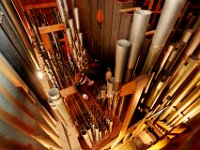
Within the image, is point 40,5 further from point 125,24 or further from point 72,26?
point 125,24

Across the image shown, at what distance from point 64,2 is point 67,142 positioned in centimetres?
285

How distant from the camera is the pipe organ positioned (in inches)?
56.0

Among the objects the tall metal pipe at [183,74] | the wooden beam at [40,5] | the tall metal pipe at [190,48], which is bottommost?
the tall metal pipe at [183,74]

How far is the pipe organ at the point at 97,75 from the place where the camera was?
1.42 m

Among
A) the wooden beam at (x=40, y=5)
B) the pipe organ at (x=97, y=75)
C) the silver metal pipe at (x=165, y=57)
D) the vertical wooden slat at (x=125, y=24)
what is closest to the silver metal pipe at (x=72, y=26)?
the pipe organ at (x=97, y=75)

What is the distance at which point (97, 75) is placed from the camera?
325cm

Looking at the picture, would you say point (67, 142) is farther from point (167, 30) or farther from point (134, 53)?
point (167, 30)

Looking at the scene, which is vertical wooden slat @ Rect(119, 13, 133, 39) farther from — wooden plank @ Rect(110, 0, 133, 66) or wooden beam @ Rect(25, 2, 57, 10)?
wooden beam @ Rect(25, 2, 57, 10)

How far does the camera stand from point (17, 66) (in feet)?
5.85

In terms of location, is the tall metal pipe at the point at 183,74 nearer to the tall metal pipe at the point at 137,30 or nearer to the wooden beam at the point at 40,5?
the tall metal pipe at the point at 137,30

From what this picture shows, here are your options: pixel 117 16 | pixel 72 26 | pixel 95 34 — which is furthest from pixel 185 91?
pixel 72 26

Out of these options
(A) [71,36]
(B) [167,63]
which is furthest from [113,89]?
(A) [71,36]

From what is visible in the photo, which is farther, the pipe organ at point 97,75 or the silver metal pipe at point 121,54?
the silver metal pipe at point 121,54

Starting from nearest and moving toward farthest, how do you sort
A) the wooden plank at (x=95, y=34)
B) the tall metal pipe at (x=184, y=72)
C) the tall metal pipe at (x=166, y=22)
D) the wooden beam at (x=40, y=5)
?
the tall metal pipe at (x=166, y=22) → the tall metal pipe at (x=184, y=72) → the wooden plank at (x=95, y=34) → the wooden beam at (x=40, y=5)
